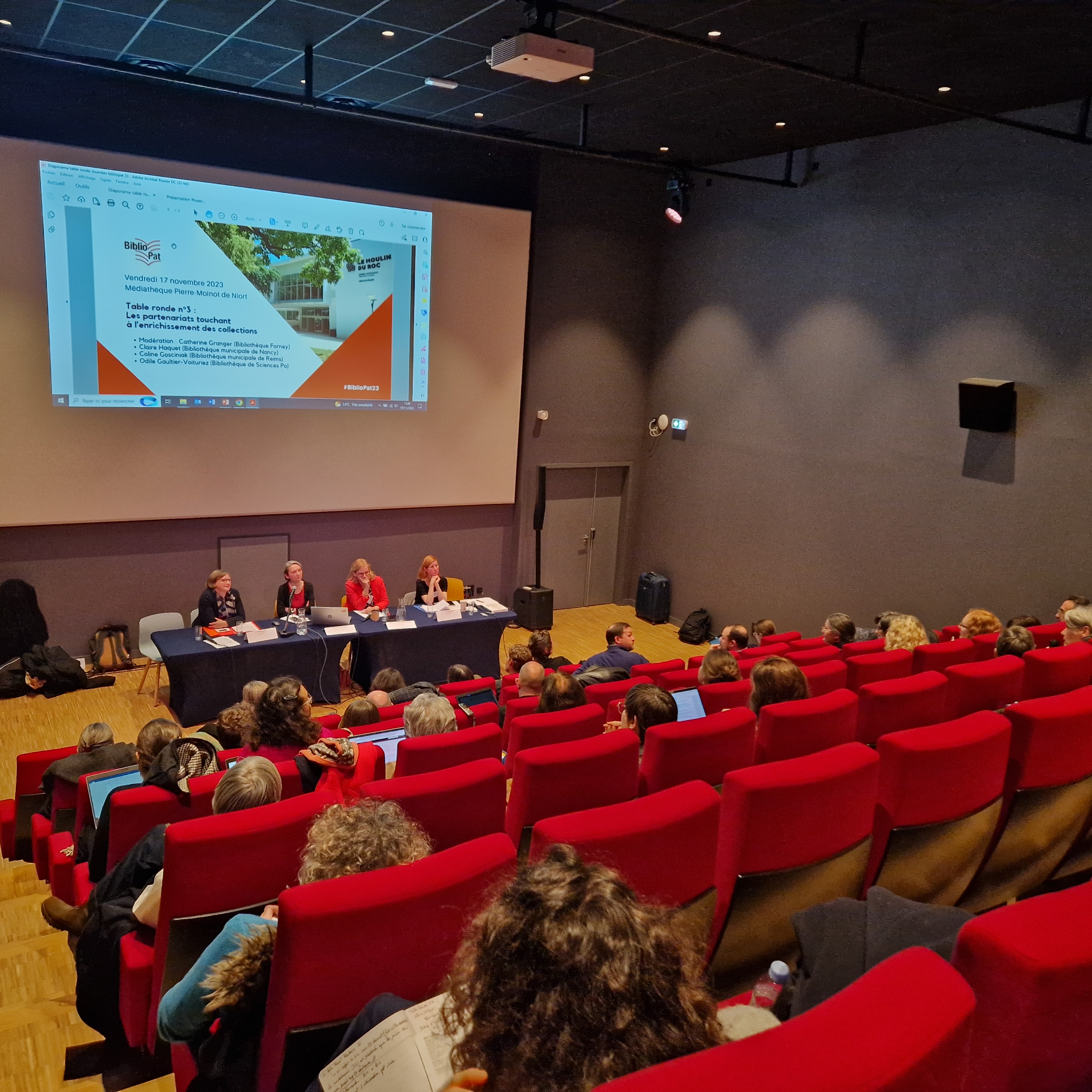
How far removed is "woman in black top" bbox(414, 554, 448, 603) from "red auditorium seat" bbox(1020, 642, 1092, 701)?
16.1 ft

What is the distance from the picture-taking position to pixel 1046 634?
18.5ft

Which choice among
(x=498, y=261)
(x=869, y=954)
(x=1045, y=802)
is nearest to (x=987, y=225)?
(x=498, y=261)

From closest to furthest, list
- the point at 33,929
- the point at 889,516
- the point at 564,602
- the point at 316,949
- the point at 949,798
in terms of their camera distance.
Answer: the point at 316,949
the point at 949,798
the point at 33,929
the point at 889,516
the point at 564,602

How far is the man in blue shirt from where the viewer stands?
6000mm

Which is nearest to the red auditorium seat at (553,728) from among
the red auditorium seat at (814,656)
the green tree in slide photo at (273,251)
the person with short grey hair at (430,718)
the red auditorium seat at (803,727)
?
the person with short grey hair at (430,718)

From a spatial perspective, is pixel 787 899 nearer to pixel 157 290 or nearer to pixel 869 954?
pixel 869 954

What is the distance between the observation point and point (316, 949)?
1.79 meters

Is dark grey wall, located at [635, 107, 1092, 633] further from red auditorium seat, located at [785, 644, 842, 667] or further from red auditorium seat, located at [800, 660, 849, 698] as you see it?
red auditorium seat, located at [800, 660, 849, 698]

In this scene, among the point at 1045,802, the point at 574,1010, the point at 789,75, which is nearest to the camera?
the point at 574,1010

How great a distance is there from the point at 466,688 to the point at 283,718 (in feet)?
6.49

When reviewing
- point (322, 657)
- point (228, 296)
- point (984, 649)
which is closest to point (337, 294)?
point (228, 296)

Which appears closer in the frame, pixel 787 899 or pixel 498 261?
pixel 787 899

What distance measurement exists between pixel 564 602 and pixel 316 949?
8.55 m

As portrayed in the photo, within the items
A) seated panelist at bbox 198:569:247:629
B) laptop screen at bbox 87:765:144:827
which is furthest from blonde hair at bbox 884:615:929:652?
seated panelist at bbox 198:569:247:629
